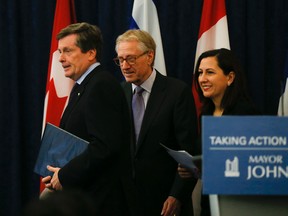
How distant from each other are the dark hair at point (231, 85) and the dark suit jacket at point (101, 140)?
0.59m

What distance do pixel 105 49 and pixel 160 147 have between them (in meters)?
1.38

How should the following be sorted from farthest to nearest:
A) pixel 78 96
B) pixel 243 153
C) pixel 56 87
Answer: pixel 56 87
pixel 78 96
pixel 243 153

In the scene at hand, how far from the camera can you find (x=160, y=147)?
2844mm

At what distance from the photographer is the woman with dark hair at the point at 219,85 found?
259cm

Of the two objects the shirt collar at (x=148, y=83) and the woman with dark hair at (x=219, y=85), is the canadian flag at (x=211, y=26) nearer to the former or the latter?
the shirt collar at (x=148, y=83)

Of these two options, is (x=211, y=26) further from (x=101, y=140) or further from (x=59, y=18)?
(x=101, y=140)

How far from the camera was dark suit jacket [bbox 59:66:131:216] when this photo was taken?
2.15 metres


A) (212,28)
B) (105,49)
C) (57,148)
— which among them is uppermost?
(212,28)

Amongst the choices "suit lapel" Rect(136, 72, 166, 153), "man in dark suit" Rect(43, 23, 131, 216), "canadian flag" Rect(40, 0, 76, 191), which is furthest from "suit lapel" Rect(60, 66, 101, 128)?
"canadian flag" Rect(40, 0, 76, 191)

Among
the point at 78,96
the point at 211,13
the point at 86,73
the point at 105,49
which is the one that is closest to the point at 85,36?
the point at 86,73

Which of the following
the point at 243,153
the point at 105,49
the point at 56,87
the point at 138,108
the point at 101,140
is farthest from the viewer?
the point at 105,49

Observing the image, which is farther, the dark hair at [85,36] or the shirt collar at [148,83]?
the shirt collar at [148,83]

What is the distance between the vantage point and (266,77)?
405 centimetres

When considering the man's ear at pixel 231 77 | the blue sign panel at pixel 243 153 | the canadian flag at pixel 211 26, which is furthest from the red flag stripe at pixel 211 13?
the blue sign panel at pixel 243 153
